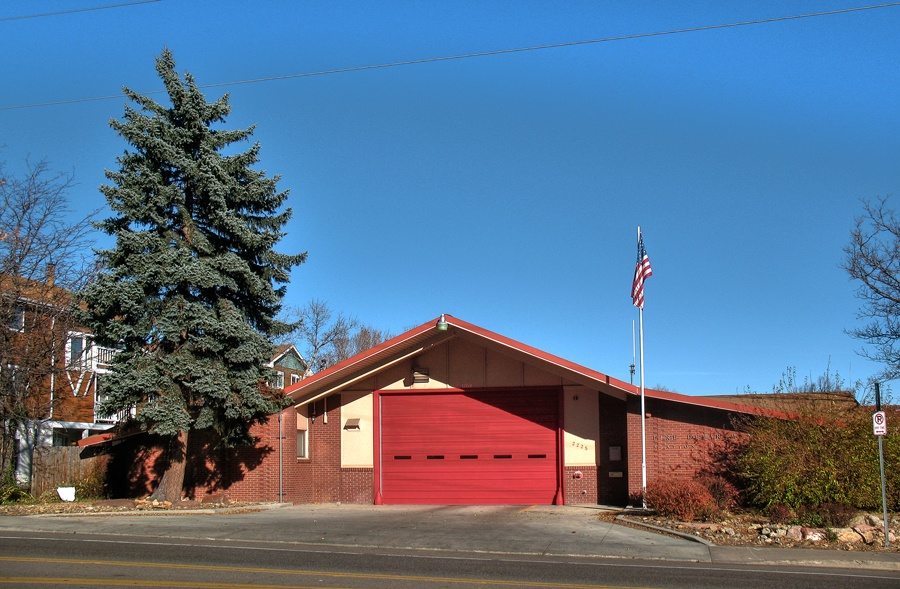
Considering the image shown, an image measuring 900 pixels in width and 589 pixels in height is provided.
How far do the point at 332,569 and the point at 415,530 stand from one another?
555cm

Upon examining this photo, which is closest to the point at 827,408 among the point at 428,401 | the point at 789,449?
the point at 789,449

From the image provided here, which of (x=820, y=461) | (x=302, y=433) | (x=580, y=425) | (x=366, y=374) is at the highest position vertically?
(x=366, y=374)

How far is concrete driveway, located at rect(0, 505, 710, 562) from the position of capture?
15.7 meters

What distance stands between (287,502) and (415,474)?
3.76 meters

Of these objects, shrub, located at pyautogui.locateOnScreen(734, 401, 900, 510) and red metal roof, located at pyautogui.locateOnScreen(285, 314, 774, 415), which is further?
red metal roof, located at pyautogui.locateOnScreen(285, 314, 774, 415)

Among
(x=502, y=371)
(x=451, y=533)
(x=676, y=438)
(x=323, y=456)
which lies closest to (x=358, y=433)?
(x=323, y=456)

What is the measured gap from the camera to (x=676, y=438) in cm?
2306

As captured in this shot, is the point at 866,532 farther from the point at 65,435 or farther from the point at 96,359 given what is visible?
the point at 65,435

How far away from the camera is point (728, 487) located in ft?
69.3

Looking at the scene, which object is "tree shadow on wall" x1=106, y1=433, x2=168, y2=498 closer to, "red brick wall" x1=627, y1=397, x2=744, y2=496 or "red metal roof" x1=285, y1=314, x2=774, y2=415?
"red metal roof" x1=285, y1=314, x2=774, y2=415

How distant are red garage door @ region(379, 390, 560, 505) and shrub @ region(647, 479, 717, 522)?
584 cm

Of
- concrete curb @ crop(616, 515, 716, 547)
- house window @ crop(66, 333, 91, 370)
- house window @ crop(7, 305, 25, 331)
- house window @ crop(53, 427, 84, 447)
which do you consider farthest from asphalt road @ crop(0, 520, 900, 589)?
house window @ crop(53, 427, 84, 447)

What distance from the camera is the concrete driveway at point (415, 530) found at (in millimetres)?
15664

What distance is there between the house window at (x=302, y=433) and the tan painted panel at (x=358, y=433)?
106cm
